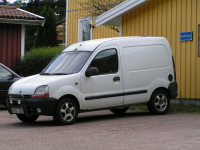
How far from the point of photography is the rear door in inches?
505

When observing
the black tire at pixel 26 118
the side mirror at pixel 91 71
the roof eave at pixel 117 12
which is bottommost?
the black tire at pixel 26 118

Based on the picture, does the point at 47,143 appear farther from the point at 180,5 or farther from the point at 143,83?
the point at 180,5

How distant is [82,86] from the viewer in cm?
1273

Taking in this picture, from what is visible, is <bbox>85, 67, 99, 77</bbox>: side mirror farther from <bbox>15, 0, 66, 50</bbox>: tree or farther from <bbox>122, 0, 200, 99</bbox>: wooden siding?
<bbox>15, 0, 66, 50</bbox>: tree

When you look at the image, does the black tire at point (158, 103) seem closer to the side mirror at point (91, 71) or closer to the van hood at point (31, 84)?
the side mirror at point (91, 71)

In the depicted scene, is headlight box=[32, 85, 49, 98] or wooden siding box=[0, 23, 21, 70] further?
wooden siding box=[0, 23, 21, 70]

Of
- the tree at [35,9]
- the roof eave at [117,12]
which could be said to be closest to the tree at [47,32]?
the tree at [35,9]

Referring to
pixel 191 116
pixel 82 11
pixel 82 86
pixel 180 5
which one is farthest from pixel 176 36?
pixel 82 11

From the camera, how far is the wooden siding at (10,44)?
21609mm

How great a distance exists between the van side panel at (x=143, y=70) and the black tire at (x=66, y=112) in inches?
63.0

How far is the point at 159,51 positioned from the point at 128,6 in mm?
3939

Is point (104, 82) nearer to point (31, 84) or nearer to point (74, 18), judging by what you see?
point (31, 84)

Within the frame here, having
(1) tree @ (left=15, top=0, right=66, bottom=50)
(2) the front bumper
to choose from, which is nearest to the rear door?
(2) the front bumper

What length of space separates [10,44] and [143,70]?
9.19 metres
